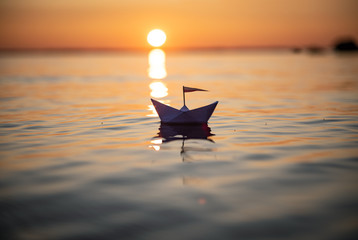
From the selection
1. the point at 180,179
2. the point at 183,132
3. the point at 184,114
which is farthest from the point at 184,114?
the point at 180,179

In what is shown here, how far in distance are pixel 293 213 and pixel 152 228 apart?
11.2ft

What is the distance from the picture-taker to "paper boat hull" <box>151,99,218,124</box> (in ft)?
57.5

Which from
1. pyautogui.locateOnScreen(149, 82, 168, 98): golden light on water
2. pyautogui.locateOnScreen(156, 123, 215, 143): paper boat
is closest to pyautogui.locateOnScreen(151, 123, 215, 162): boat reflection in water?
pyautogui.locateOnScreen(156, 123, 215, 143): paper boat

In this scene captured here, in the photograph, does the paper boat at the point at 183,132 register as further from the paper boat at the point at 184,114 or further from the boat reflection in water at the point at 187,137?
the paper boat at the point at 184,114

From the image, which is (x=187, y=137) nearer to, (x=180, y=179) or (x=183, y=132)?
(x=183, y=132)

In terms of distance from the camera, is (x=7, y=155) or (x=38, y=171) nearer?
(x=38, y=171)

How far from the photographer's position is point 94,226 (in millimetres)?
7070

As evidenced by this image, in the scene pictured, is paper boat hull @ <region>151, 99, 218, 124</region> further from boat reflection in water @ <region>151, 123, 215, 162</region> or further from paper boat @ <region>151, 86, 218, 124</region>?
boat reflection in water @ <region>151, 123, 215, 162</region>

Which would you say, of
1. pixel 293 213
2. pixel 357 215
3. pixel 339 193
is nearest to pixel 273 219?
pixel 293 213

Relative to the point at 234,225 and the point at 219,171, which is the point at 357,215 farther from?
the point at 219,171

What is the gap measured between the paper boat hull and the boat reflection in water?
1.14 ft

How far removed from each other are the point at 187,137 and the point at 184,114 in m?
2.23

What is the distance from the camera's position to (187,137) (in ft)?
51.8

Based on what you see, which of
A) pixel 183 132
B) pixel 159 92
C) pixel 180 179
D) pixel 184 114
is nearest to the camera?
pixel 180 179
